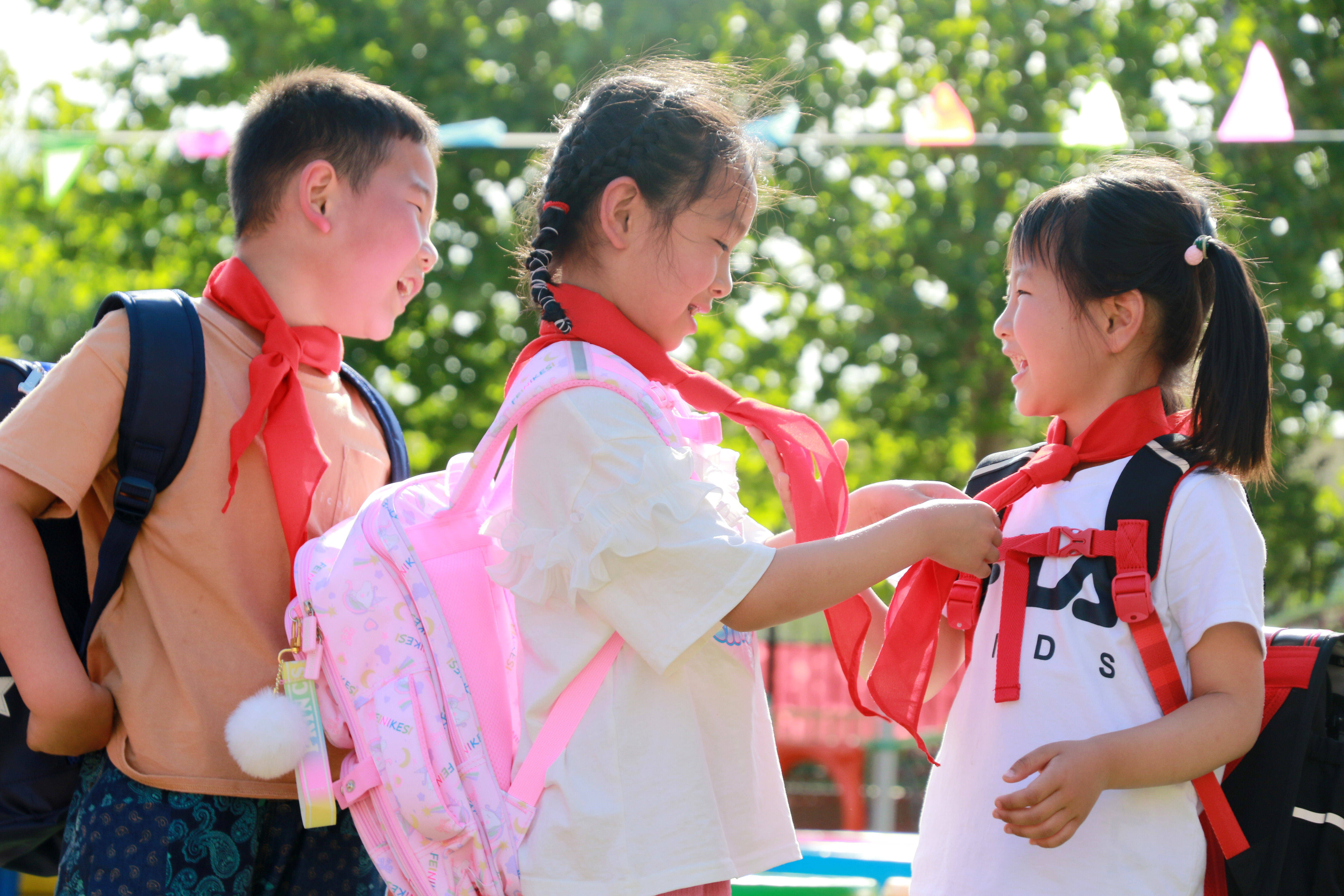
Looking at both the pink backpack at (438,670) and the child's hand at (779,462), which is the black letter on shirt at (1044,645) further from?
the pink backpack at (438,670)

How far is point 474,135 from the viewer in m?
5.04

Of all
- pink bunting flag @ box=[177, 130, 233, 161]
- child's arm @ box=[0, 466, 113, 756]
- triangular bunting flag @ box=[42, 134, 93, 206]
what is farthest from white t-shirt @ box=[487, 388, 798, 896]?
pink bunting flag @ box=[177, 130, 233, 161]

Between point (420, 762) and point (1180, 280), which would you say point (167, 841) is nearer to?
point (420, 762)

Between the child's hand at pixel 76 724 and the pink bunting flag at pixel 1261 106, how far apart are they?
495cm

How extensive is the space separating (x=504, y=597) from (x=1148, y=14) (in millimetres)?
7666

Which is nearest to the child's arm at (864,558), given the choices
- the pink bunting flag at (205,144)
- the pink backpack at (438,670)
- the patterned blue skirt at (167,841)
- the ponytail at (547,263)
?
the pink backpack at (438,670)

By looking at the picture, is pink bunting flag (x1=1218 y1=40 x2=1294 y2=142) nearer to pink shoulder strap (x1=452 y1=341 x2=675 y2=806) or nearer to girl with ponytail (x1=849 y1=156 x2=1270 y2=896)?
girl with ponytail (x1=849 y1=156 x2=1270 y2=896)

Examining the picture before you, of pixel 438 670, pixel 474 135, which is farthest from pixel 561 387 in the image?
pixel 474 135

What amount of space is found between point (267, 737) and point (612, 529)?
1.89 ft

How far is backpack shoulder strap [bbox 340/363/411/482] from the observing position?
2.08 metres

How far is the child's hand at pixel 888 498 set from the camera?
6.00ft

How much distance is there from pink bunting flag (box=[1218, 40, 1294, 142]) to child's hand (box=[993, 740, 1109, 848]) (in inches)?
167

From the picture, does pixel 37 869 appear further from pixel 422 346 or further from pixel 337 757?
pixel 422 346

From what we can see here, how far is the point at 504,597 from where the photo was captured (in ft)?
5.47
